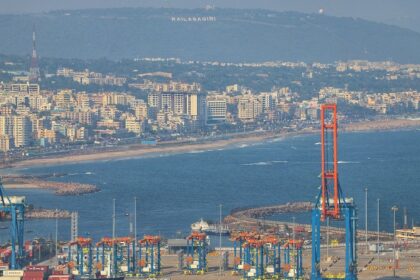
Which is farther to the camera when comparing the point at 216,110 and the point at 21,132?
the point at 216,110

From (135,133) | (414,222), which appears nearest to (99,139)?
(135,133)

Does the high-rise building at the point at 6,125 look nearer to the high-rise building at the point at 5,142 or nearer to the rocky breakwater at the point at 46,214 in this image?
the high-rise building at the point at 5,142

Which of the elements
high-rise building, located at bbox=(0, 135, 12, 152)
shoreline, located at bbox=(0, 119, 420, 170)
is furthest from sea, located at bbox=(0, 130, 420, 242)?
high-rise building, located at bbox=(0, 135, 12, 152)

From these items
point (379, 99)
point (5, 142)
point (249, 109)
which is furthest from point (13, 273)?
point (379, 99)

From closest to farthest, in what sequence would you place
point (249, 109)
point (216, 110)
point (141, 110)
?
point (141, 110) → point (216, 110) → point (249, 109)

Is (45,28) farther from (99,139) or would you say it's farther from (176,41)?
(99,139)

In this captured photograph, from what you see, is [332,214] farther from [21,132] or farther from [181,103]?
[181,103]

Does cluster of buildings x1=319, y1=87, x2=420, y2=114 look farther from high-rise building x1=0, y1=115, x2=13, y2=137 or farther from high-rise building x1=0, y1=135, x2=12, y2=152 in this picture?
high-rise building x1=0, y1=135, x2=12, y2=152

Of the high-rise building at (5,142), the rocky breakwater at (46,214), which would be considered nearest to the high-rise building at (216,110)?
the high-rise building at (5,142)
